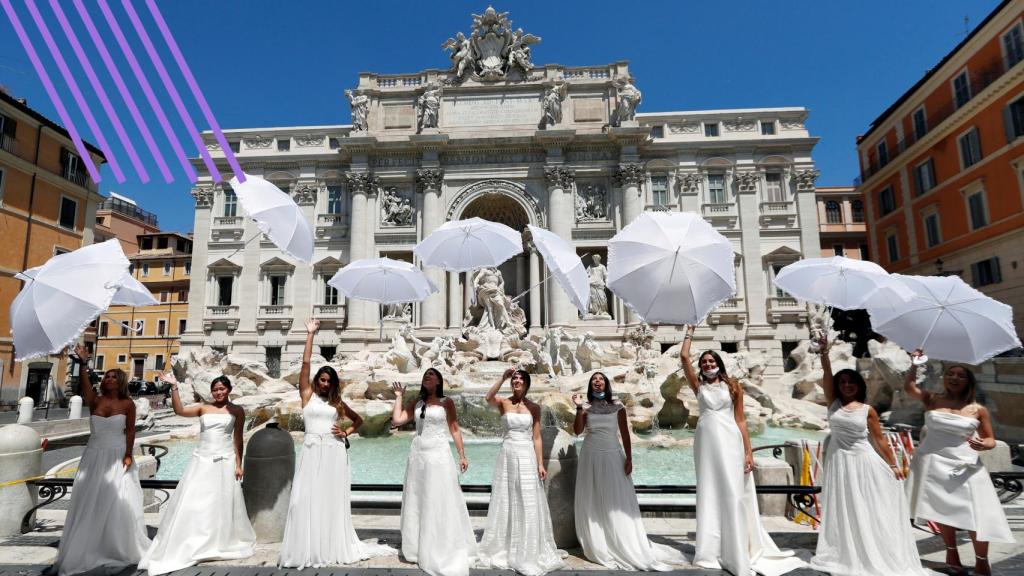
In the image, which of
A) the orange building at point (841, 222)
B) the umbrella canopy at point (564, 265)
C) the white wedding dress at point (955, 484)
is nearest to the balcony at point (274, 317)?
the umbrella canopy at point (564, 265)

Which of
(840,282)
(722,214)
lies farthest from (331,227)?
(840,282)

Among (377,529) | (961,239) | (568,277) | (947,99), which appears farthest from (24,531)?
(947,99)

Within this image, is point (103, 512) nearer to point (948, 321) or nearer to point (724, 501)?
point (724, 501)

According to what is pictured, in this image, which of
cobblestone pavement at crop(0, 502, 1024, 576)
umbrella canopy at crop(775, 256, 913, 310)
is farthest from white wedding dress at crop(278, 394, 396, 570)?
umbrella canopy at crop(775, 256, 913, 310)

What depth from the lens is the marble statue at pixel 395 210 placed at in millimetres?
28172

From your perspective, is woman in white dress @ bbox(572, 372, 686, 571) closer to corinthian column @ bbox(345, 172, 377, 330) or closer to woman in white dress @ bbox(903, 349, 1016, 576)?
woman in white dress @ bbox(903, 349, 1016, 576)

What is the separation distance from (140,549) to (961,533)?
8425 mm

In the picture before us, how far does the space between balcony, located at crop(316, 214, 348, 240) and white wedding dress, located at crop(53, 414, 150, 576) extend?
81.7ft

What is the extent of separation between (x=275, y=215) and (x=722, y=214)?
26.6 m

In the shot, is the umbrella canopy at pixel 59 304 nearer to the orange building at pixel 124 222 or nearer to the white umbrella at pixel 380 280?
the white umbrella at pixel 380 280

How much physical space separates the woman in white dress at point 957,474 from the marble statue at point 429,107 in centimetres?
2650

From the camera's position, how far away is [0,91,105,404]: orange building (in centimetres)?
2311

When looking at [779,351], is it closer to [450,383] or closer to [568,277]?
[450,383]

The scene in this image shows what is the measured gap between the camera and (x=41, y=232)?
81.8ft
